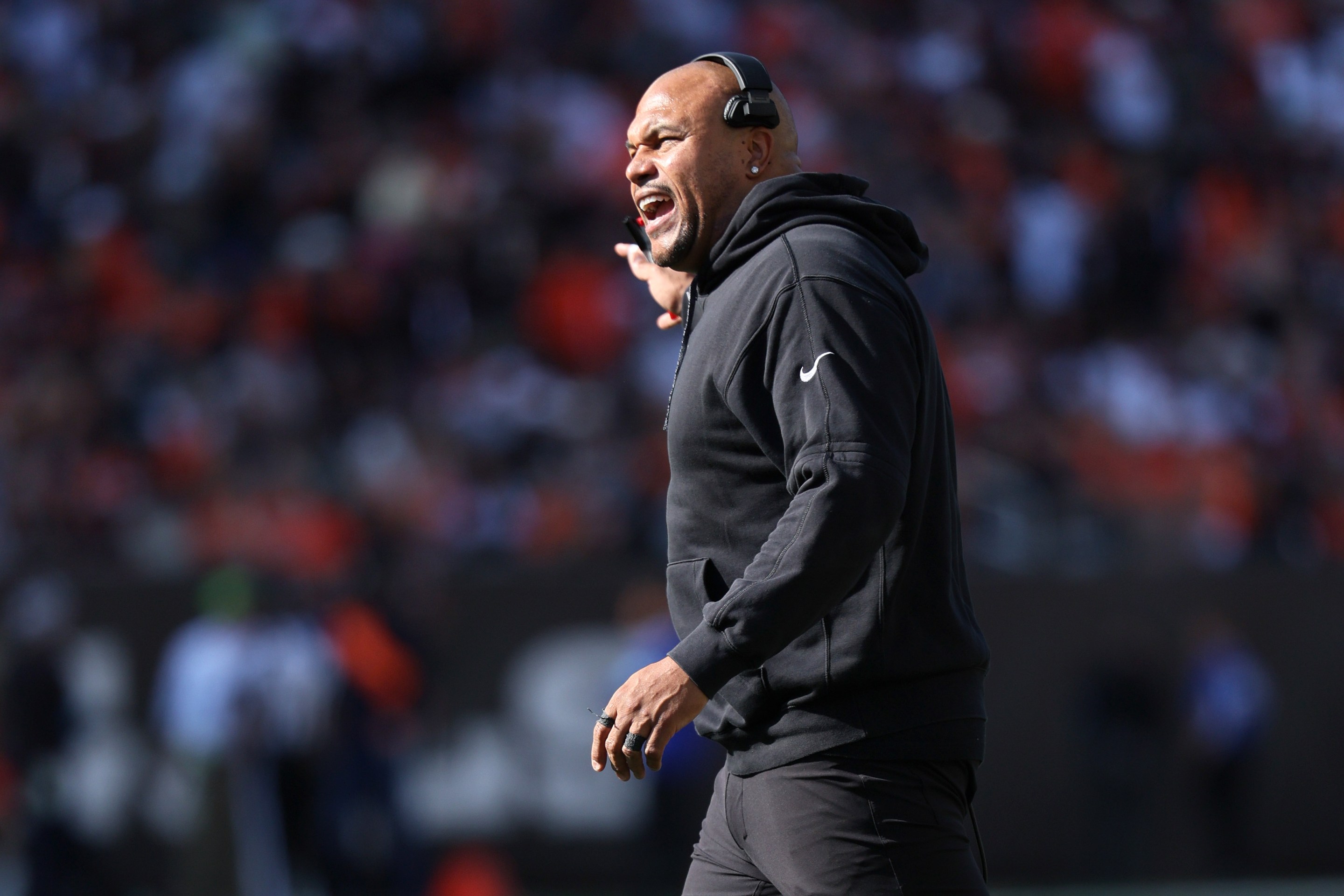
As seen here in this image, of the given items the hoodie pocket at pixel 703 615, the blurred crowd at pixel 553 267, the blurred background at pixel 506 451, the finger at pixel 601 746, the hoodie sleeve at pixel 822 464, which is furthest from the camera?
the blurred crowd at pixel 553 267

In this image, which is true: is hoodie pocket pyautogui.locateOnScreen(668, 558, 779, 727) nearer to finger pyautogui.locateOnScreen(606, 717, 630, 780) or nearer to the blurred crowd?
finger pyautogui.locateOnScreen(606, 717, 630, 780)

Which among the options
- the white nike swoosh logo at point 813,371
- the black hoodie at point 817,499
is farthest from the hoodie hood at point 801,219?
the white nike swoosh logo at point 813,371

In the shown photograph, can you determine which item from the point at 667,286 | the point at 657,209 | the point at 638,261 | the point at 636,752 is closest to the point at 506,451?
the point at 638,261

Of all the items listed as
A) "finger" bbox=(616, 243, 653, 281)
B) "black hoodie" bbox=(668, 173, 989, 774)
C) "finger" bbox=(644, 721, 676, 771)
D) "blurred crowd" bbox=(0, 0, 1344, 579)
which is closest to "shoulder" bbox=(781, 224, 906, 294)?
"black hoodie" bbox=(668, 173, 989, 774)

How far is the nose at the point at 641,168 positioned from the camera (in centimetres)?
304

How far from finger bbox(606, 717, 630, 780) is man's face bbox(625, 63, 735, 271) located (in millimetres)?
880

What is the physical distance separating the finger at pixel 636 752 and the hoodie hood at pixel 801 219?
81 cm

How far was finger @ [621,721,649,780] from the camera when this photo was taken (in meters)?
2.55

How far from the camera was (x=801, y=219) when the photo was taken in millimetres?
2830

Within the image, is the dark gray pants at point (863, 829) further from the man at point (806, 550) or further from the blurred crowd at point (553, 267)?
the blurred crowd at point (553, 267)

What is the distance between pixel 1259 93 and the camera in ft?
49.4

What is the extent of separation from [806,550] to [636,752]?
15.4 inches

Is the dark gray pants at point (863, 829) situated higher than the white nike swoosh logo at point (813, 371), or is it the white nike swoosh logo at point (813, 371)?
the white nike swoosh logo at point (813, 371)

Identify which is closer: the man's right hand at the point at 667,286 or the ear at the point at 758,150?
the ear at the point at 758,150
